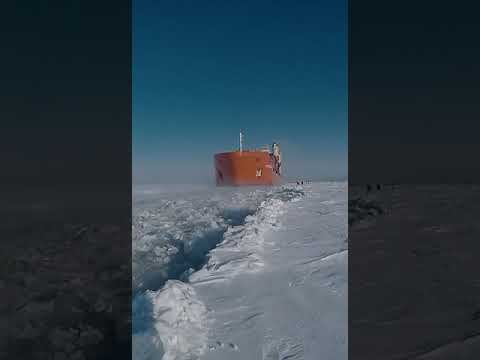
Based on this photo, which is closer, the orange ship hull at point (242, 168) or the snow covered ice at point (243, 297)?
the snow covered ice at point (243, 297)

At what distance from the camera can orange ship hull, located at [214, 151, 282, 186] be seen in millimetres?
16734

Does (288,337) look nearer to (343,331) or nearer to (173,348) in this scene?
(343,331)

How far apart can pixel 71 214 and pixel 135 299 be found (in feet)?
21.3

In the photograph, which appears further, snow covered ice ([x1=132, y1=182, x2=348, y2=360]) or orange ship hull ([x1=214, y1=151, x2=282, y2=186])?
orange ship hull ([x1=214, y1=151, x2=282, y2=186])

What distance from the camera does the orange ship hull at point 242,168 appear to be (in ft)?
54.9

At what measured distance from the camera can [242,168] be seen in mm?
16734

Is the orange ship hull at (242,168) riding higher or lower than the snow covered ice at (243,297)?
higher

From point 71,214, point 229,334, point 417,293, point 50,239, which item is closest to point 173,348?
point 229,334

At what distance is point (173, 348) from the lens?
1.77m

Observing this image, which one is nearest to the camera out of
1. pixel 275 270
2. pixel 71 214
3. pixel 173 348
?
pixel 173 348

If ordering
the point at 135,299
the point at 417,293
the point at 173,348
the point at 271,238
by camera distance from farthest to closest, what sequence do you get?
1. the point at 271,238
2. the point at 417,293
3. the point at 135,299
4. the point at 173,348

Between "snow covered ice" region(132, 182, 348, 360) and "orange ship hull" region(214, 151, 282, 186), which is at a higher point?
"orange ship hull" region(214, 151, 282, 186)

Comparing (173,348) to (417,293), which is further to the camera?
(417,293)

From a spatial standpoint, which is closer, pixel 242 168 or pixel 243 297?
pixel 243 297
